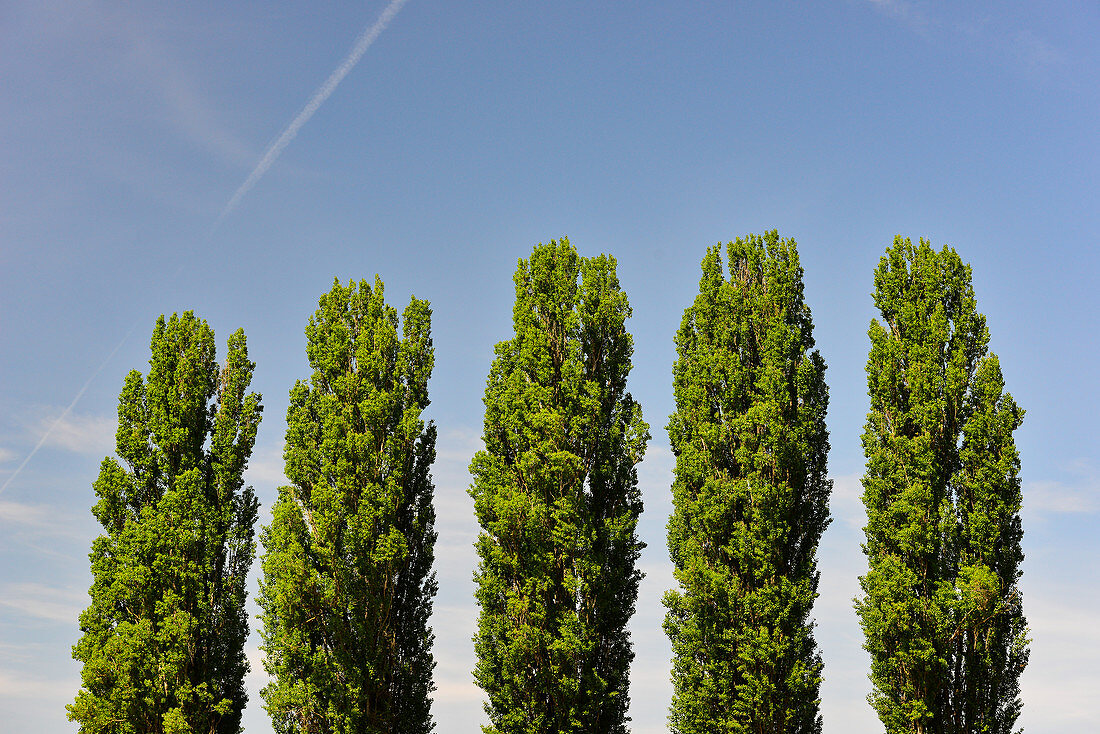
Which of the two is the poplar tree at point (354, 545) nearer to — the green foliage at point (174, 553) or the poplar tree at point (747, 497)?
the green foliage at point (174, 553)

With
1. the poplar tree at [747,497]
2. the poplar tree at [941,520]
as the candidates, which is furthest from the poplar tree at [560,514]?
the poplar tree at [941,520]

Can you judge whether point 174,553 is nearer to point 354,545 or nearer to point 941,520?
point 354,545

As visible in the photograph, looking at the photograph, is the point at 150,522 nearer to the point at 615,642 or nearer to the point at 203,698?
the point at 203,698

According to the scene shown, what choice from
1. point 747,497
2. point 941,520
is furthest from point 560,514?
point 941,520

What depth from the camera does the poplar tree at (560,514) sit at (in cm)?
2175

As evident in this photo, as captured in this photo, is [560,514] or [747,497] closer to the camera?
[560,514]

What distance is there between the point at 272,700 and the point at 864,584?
16.8 meters

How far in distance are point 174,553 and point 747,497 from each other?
17.0 meters

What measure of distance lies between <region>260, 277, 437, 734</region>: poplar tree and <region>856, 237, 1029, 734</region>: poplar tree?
13070 mm

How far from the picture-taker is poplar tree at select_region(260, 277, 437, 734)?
72.3ft

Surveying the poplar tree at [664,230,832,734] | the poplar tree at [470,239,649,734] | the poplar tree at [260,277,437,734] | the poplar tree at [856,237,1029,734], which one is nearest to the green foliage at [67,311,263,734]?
the poplar tree at [260,277,437,734]

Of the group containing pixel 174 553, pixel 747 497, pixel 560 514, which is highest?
pixel 747 497

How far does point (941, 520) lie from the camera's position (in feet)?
76.4

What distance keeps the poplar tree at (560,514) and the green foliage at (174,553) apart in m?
7.76
